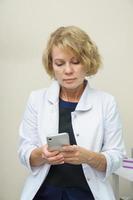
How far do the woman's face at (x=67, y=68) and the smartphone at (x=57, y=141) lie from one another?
0.85 ft

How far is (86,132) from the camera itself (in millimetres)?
1299

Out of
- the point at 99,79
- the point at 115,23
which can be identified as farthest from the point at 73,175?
the point at 115,23

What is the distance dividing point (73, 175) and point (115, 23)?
133cm

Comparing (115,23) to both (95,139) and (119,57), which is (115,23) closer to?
(119,57)

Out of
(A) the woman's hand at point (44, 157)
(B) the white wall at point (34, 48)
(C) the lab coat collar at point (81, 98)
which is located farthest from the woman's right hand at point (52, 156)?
(B) the white wall at point (34, 48)

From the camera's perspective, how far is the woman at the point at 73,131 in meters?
1.28

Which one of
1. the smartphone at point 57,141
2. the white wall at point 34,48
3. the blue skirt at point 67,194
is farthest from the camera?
the white wall at point 34,48

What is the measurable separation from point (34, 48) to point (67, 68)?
3.13 feet

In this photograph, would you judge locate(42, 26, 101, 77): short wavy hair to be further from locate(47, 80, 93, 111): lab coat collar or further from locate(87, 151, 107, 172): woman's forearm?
locate(87, 151, 107, 172): woman's forearm

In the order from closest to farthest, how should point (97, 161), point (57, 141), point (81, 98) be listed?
1. point (57, 141)
2. point (97, 161)
3. point (81, 98)

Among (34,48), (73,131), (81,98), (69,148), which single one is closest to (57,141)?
(69,148)

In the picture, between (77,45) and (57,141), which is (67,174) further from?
(77,45)

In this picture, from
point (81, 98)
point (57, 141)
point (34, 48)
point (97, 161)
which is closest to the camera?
point (57, 141)

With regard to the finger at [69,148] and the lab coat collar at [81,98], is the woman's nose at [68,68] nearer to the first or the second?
the lab coat collar at [81,98]
